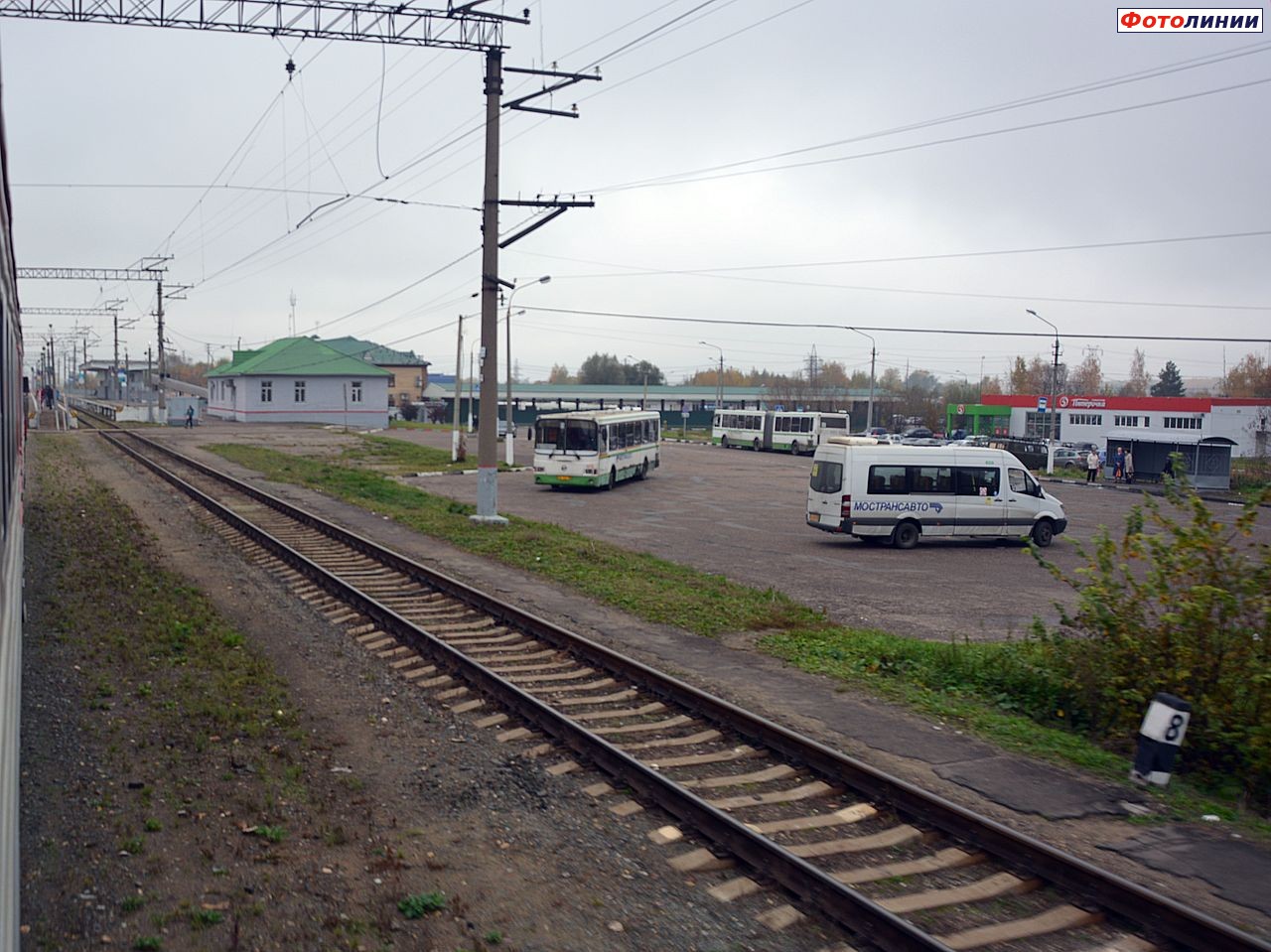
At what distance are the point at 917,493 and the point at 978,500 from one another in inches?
61.2

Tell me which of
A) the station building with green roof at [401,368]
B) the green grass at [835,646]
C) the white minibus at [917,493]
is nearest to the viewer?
the green grass at [835,646]

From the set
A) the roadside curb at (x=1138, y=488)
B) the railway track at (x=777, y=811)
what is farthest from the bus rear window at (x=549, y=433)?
the roadside curb at (x=1138, y=488)

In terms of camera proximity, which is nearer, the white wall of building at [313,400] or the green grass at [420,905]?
the green grass at [420,905]

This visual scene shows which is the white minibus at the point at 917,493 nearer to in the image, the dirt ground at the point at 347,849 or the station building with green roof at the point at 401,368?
the dirt ground at the point at 347,849

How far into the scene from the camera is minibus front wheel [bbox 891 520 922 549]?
23.2m

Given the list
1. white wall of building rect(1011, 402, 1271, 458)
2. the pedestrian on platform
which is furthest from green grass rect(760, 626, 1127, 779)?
white wall of building rect(1011, 402, 1271, 458)

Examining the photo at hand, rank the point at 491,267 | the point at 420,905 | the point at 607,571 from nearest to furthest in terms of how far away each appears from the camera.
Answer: the point at 420,905 < the point at 607,571 < the point at 491,267

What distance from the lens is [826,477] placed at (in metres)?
23.4

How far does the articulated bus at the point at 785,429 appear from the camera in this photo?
64.5 m

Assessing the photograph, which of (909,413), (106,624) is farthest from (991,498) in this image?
(909,413)

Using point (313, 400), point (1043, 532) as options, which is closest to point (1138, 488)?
point (1043, 532)

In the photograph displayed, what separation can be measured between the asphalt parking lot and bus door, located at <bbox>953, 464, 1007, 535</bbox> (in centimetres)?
58

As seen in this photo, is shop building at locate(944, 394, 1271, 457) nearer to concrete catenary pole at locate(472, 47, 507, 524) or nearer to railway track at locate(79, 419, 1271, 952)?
concrete catenary pole at locate(472, 47, 507, 524)

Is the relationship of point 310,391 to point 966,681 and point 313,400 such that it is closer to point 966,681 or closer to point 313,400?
point 313,400
